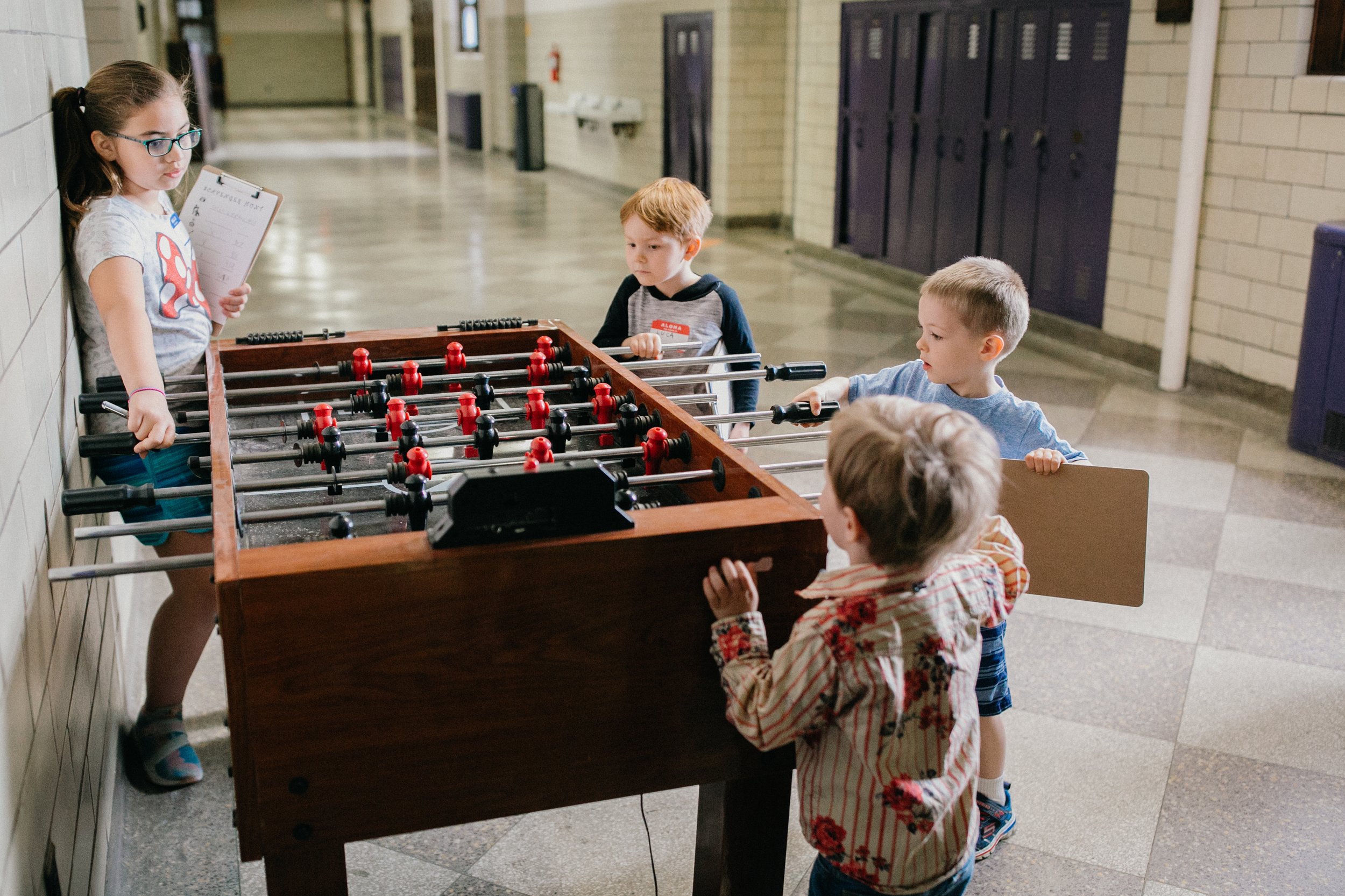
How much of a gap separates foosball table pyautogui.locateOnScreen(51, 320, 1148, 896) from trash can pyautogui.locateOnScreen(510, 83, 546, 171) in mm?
12809

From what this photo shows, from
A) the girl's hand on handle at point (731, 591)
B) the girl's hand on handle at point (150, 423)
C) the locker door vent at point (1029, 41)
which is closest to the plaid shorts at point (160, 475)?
the girl's hand on handle at point (150, 423)

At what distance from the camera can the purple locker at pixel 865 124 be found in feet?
24.6

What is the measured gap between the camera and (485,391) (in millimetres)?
2098

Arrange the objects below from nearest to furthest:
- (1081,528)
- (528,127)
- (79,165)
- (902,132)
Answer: (1081,528) < (79,165) < (902,132) < (528,127)

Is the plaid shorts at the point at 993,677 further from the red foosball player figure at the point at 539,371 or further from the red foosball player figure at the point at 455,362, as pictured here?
the red foosball player figure at the point at 455,362

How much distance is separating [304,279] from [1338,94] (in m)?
5.95

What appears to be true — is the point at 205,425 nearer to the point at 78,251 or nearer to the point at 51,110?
the point at 78,251

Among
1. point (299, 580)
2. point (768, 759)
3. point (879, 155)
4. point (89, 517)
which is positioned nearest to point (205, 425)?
point (89, 517)

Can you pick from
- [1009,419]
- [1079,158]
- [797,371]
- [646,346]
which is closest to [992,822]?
[1009,419]

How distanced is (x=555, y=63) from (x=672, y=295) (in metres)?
11.7

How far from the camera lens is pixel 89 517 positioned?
89.0 inches

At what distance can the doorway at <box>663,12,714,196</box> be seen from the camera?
9.86m

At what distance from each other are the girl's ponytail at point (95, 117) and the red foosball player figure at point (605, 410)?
105cm

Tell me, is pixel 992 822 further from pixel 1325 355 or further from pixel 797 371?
pixel 1325 355
